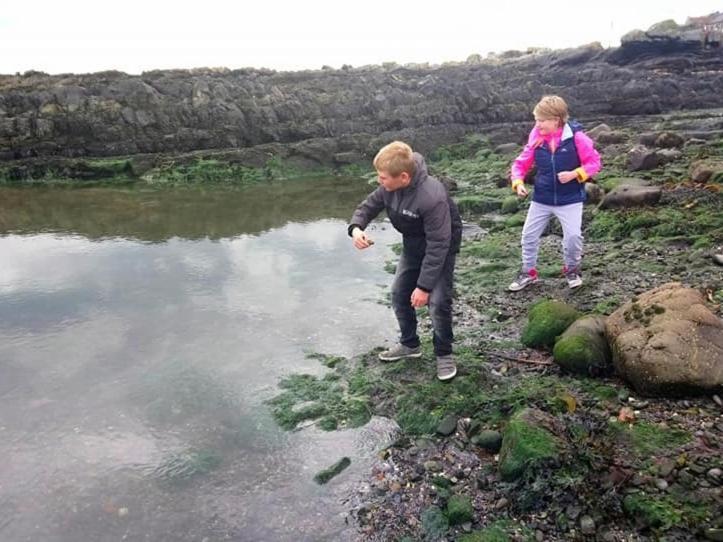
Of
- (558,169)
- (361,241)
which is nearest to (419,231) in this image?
(361,241)

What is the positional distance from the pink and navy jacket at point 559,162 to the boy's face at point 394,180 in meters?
2.27

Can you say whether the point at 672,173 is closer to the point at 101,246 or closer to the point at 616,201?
the point at 616,201

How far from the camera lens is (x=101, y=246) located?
966 cm

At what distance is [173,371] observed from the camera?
5.46 metres

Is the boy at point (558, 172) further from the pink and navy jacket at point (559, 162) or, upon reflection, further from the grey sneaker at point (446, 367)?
the grey sneaker at point (446, 367)

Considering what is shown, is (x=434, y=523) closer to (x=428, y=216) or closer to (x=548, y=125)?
(x=428, y=216)

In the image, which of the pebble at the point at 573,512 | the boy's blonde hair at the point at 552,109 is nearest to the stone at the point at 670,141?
the boy's blonde hair at the point at 552,109

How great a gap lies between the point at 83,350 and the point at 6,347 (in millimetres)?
883

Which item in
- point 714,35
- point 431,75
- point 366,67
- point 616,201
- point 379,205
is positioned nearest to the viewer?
point 379,205

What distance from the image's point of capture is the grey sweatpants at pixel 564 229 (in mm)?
6379

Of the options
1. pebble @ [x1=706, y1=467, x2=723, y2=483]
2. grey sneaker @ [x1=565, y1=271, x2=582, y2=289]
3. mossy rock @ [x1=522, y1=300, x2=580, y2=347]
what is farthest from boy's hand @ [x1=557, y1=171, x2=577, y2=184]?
pebble @ [x1=706, y1=467, x2=723, y2=483]

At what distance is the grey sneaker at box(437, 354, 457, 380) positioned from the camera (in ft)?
16.3

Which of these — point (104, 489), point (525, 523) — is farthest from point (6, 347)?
point (525, 523)

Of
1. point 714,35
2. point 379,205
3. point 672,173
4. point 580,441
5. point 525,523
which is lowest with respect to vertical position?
point 525,523
